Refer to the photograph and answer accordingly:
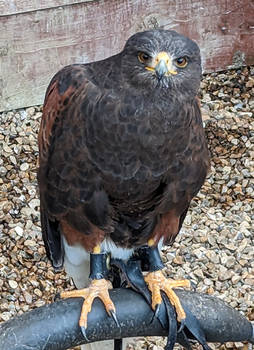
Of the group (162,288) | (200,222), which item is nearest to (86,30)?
(200,222)

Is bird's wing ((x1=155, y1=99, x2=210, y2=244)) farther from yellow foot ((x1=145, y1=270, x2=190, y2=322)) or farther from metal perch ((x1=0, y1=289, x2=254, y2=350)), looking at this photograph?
metal perch ((x1=0, y1=289, x2=254, y2=350))

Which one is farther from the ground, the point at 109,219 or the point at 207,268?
the point at 109,219

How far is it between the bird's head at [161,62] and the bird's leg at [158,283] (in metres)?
0.65

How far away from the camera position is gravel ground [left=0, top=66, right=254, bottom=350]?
13.0 ft

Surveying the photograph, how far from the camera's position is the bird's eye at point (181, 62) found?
2.43 meters

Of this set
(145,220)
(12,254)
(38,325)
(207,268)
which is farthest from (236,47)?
(38,325)

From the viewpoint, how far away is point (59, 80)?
9.04 feet

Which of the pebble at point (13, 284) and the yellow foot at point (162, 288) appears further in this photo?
the pebble at point (13, 284)

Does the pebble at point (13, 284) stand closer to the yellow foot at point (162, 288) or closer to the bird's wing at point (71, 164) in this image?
A: the bird's wing at point (71, 164)

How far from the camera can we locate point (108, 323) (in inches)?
88.0

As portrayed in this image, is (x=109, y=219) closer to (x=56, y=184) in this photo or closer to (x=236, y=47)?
(x=56, y=184)

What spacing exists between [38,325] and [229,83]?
128 inches

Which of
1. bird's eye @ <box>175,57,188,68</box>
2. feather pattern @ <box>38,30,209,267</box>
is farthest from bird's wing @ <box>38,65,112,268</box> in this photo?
bird's eye @ <box>175,57,188,68</box>

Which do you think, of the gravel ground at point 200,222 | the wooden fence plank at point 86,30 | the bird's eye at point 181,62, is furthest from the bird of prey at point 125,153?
the wooden fence plank at point 86,30
